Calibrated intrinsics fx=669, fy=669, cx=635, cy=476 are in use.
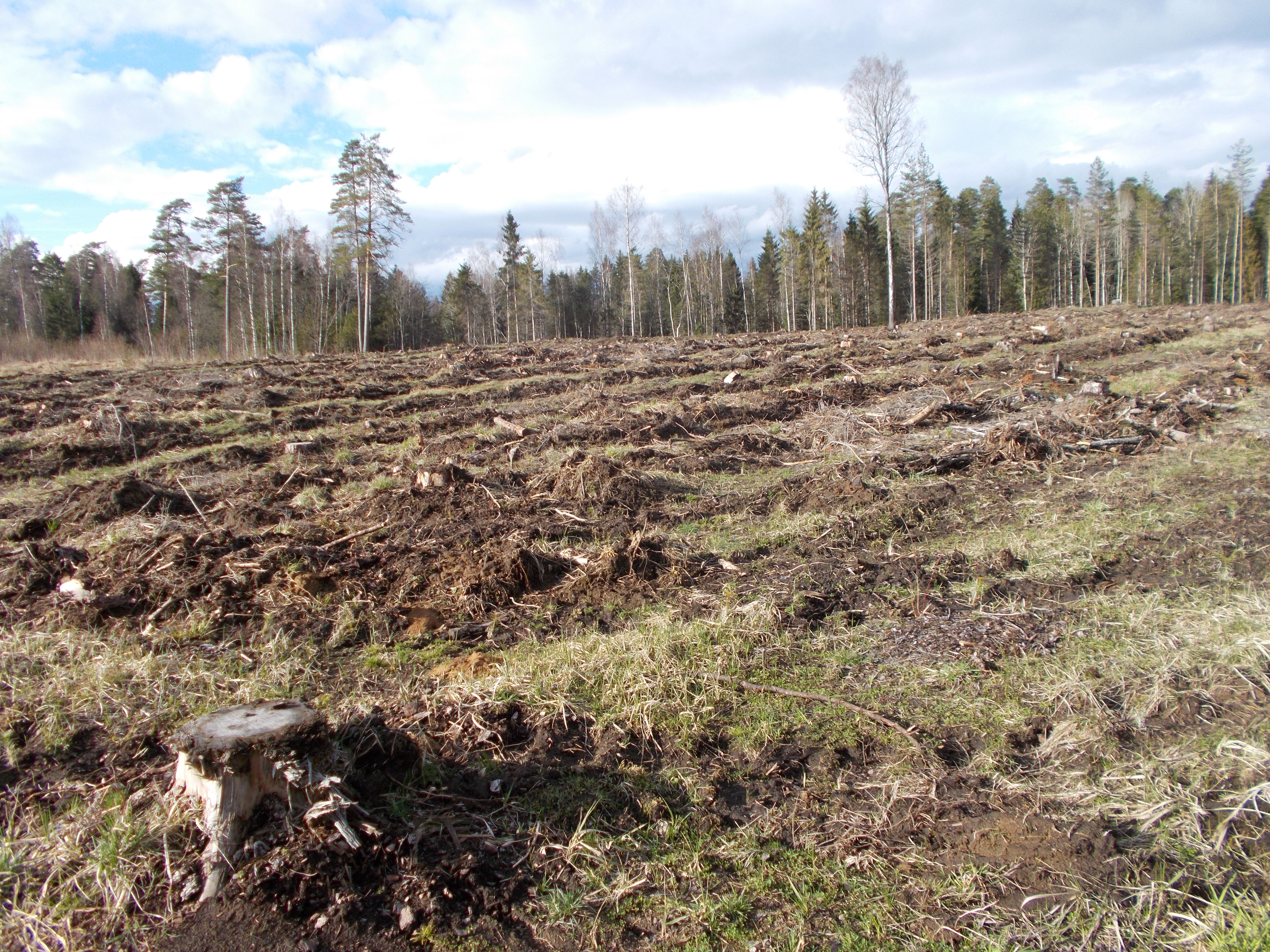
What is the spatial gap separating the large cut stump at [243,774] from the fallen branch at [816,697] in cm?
196

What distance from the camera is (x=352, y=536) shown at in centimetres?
576

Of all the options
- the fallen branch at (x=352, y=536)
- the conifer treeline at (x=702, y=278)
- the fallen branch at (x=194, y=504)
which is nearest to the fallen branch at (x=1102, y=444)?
the fallen branch at (x=352, y=536)

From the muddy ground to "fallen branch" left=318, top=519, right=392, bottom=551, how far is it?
45 millimetres

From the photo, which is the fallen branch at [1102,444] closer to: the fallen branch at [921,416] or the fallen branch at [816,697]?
the fallen branch at [921,416]

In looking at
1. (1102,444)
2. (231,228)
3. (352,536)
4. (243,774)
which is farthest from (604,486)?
(231,228)

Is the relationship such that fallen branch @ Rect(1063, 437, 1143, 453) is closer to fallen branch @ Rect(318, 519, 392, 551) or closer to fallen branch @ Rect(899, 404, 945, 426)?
fallen branch @ Rect(899, 404, 945, 426)

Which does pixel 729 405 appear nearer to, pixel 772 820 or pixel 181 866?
pixel 772 820

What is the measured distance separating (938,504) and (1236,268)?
66.7 meters

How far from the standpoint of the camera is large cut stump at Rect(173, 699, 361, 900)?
7.79 feet

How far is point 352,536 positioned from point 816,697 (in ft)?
13.5

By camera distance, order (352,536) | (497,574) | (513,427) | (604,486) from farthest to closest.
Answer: (513,427) < (604,486) < (352,536) < (497,574)

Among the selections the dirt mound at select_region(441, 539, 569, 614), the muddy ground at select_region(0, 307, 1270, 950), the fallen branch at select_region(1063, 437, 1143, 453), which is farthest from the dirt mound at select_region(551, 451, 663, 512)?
the fallen branch at select_region(1063, 437, 1143, 453)

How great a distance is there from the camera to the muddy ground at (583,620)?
2373 mm

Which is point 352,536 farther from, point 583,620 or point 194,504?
point 583,620
